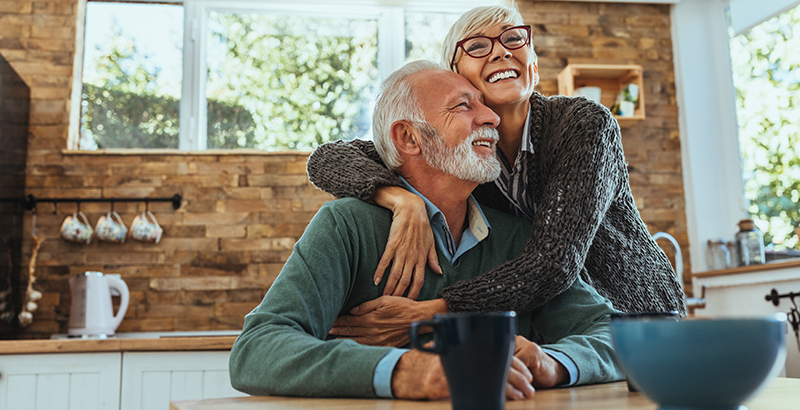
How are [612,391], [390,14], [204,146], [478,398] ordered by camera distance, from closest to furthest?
1. [478,398]
2. [612,391]
3. [204,146]
4. [390,14]

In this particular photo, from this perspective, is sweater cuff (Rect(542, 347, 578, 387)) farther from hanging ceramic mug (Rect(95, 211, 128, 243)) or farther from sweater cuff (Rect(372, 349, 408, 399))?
hanging ceramic mug (Rect(95, 211, 128, 243))

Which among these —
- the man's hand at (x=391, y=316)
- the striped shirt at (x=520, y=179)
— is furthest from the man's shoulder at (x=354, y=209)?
the striped shirt at (x=520, y=179)

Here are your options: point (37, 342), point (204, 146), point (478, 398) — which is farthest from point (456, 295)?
point (204, 146)

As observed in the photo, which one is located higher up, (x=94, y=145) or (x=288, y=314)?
(x=94, y=145)

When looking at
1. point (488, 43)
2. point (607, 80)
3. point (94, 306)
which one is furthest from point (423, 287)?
point (607, 80)

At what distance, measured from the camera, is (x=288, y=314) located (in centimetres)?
93

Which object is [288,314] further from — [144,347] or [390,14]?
[390,14]

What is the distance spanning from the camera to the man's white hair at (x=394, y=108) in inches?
52.7

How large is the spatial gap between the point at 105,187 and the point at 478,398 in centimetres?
306

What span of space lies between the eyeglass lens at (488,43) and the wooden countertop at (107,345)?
56.0 inches

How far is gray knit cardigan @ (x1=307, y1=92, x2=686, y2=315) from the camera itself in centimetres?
108

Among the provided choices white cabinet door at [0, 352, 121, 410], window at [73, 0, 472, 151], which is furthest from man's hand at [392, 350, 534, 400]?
window at [73, 0, 472, 151]

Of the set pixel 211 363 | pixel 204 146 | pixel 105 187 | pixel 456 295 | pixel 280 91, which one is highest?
pixel 280 91

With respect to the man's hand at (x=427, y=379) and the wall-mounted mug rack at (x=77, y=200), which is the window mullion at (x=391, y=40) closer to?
the wall-mounted mug rack at (x=77, y=200)
